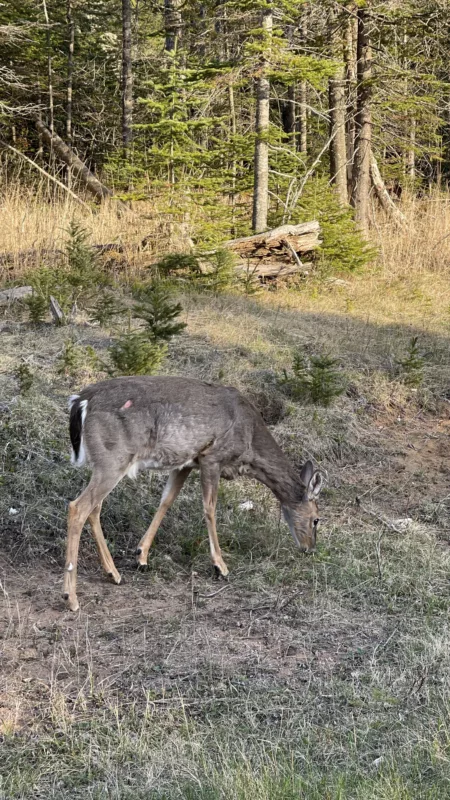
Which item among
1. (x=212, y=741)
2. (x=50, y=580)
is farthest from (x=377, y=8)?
(x=212, y=741)

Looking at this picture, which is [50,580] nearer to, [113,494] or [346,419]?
[113,494]

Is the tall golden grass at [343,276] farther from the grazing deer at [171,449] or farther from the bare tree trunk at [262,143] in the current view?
the grazing deer at [171,449]

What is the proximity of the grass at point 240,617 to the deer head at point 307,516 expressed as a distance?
123 millimetres

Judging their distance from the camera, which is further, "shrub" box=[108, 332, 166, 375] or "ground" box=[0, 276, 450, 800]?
"shrub" box=[108, 332, 166, 375]

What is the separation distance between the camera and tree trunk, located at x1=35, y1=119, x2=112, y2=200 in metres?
20.1

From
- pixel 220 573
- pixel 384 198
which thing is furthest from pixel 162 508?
pixel 384 198

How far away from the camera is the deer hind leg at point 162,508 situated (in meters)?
6.40

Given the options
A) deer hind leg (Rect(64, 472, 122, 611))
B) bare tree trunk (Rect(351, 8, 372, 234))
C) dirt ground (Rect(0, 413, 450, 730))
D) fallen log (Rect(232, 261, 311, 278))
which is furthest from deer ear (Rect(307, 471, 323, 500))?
bare tree trunk (Rect(351, 8, 372, 234))

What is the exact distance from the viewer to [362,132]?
17547mm

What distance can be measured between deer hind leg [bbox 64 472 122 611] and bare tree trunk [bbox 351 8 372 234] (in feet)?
40.4

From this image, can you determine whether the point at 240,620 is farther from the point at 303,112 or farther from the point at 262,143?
the point at 303,112

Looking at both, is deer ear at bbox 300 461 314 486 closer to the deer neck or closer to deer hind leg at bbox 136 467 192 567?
the deer neck

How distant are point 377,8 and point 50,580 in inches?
554

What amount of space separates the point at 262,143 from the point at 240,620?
10.9m
